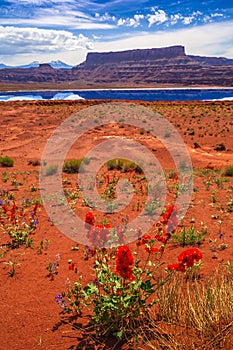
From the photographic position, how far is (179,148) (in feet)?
67.2

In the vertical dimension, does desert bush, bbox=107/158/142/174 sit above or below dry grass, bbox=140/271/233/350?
below

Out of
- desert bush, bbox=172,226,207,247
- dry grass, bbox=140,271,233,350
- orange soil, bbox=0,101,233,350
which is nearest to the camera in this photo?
dry grass, bbox=140,271,233,350

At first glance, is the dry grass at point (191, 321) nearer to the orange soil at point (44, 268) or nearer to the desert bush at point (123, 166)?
the orange soil at point (44, 268)

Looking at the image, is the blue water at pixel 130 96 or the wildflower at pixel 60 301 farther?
the blue water at pixel 130 96

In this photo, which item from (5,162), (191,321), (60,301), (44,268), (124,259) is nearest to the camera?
(124,259)

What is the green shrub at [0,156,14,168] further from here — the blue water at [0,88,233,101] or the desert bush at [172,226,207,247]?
the blue water at [0,88,233,101]

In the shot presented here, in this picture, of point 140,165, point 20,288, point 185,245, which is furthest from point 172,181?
point 20,288

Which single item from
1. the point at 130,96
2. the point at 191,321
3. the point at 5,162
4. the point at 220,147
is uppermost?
the point at 130,96

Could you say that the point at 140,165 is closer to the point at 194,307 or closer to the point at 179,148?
the point at 179,148

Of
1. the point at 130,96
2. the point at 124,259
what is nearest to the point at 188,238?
the point at 124,259

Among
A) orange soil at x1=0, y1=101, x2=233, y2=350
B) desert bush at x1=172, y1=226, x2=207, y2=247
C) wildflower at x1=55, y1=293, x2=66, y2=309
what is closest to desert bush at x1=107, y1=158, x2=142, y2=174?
orange soil at x1=0, y1=101, x2=233, y2=350

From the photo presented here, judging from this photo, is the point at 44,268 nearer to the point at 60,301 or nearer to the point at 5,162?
the point at 60,301

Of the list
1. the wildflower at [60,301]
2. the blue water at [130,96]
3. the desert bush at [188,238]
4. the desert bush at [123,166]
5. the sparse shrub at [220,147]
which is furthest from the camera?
the blue water at [130,96]

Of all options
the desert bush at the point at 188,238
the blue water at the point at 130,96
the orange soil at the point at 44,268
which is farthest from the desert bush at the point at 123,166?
the blue water at the point at 130,96
